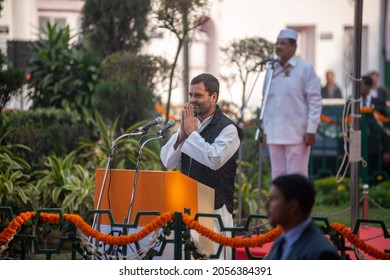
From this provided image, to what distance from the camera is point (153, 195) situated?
6.99 m

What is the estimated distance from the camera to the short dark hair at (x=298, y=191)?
514cm

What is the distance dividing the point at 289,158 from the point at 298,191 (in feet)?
13.7

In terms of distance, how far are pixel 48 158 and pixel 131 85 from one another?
60.4 inches

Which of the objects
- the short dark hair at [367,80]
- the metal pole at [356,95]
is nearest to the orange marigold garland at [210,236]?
the metal pole at [356,95]

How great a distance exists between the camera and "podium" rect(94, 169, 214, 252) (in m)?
6.93

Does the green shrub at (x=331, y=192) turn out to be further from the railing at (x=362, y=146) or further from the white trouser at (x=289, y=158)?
the white trouser at (x=289, y=158)

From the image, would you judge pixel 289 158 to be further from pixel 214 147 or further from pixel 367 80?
pixel 367 80

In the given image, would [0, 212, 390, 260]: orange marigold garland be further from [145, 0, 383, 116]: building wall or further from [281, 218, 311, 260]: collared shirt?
[145, 0, 383, 116]: building wall

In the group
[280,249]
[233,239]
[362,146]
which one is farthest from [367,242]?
[362,146]

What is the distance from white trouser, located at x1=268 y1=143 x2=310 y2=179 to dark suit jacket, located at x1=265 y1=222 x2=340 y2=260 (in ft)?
13.4

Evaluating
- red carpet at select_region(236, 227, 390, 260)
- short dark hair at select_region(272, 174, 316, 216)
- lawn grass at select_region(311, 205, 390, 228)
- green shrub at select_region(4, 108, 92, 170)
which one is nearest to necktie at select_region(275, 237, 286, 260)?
short dark hair at select_region(272, 174, 316, 216)

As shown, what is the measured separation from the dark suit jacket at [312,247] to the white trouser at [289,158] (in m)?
4.08

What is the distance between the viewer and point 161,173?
6898 mm

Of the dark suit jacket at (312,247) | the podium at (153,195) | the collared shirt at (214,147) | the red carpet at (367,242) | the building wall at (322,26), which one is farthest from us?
the building wall at (322,26)
